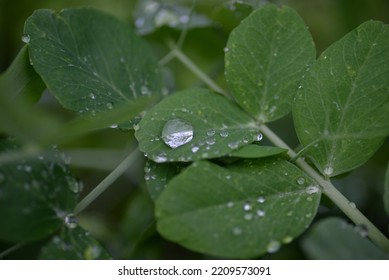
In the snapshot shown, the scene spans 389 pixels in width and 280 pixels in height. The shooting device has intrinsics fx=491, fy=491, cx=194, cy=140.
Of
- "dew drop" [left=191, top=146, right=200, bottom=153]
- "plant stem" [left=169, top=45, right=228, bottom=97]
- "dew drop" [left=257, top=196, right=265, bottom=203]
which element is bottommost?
"dew drop" [left=257, top=196, right=265, bottom=203]

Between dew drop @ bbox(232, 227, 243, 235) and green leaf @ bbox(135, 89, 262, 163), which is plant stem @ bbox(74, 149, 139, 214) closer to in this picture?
green leaf @ bbox(135, 89, 262, 163)

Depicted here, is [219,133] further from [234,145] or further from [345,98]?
[345,98]

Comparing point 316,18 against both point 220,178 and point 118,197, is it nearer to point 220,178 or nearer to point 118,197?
point 118,197

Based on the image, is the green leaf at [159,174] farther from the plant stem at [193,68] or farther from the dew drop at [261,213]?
the plant stem at [193,68]

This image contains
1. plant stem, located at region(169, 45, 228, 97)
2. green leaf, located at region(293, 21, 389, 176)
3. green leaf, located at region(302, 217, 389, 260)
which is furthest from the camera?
plant stem, located at region(169, 45, 228, 97)

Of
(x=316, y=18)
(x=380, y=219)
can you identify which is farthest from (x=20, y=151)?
(x=316, y=18)

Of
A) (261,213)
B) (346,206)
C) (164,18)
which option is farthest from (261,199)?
(164,18)

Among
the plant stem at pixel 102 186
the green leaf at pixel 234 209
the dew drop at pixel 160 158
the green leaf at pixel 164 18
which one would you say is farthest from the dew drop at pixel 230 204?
the green leaf at pixel 164 18

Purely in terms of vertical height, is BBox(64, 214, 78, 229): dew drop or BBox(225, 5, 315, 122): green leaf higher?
BBox(225, 5, 315, 122): green leaf

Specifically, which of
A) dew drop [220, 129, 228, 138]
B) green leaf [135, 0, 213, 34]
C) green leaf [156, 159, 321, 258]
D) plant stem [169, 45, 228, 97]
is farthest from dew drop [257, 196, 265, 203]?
green leaf [135, 0, 213, 34]
